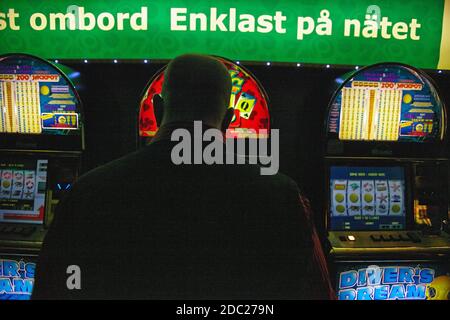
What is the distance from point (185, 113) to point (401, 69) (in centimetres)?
185

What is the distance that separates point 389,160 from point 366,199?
336mm

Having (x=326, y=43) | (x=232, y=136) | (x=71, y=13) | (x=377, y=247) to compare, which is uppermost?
(x=71, y=13)

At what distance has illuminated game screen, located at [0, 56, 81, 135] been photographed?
8.78 feet

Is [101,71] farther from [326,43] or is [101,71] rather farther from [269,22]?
[326,43]

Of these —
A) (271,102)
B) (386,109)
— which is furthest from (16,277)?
(386,109)

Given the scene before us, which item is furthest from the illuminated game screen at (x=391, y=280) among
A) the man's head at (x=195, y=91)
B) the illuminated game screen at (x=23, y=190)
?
the illuminated game screen at (x=23, y=190)

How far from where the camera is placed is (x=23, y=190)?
8.80 feet

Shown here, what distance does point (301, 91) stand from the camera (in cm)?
342

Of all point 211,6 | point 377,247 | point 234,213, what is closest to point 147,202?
point 234,213

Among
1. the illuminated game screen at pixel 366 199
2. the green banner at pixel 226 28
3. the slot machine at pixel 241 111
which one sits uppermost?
the green banner at pixel 226 28

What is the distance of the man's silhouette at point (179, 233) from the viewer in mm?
1302

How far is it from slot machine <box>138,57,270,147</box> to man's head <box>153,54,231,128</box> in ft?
3.39

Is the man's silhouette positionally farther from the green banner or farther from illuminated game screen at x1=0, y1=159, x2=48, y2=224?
the green banner

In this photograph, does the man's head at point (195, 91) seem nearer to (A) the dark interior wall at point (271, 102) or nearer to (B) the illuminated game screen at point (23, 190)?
(B) the illuminated game screen at point (23, 190)
